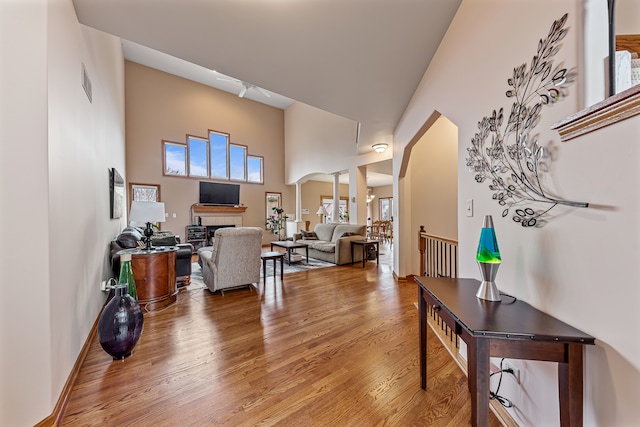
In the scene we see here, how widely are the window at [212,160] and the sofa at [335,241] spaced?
378cm

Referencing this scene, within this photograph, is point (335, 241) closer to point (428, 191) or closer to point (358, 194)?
point (358, 194)

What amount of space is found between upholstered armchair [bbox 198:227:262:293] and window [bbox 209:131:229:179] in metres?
5.46

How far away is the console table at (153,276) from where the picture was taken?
3000 millimetres

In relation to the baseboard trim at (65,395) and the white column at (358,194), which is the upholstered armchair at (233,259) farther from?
the white column at (358,194)

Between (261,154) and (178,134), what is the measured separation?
2.83 metres

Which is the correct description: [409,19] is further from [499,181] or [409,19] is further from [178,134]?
[178,134]

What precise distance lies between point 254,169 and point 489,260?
29.5 feet

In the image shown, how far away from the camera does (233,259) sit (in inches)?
140

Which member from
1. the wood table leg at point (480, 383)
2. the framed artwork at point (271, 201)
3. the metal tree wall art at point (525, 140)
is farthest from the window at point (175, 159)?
the wood table leg at point (480, 383)

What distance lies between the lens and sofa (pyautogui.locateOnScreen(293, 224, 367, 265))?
5.54m

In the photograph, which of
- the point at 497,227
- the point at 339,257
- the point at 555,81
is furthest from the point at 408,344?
the point at 339,257

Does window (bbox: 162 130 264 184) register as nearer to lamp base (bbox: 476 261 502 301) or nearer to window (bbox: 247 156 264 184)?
window (bbox: 247 156 264 184)

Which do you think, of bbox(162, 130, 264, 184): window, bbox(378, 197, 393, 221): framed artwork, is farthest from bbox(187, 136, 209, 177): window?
bbox(378, 197, 393, 221): framed artwork

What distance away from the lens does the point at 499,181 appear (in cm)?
142
